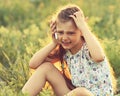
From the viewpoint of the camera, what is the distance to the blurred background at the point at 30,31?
632 cm

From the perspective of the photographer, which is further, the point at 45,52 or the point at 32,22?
the point at 32,22

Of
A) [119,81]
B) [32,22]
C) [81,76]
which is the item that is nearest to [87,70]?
[81,76]

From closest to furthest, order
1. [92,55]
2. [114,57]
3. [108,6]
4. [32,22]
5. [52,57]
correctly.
A: [92,55], [52,57], [114,57], [32,22], [108,6]

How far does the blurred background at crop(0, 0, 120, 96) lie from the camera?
6324 millimetres

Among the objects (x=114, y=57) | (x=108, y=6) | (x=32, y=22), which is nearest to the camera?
(x=114, y=57)

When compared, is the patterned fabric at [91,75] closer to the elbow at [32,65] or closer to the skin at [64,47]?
the skin at [64,47]

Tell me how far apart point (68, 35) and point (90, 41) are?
220mm

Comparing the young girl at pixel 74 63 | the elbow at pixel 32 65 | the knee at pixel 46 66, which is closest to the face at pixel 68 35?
the young girl at pixel 74 63

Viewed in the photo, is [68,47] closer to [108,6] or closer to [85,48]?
[85,48]

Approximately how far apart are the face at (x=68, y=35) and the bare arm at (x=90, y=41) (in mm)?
74

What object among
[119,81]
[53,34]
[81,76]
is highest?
[53,34]

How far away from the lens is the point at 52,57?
19.7 feet

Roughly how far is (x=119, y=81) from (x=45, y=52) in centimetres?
101

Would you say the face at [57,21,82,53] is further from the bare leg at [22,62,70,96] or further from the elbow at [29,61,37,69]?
the elbow at [29,61,37,69]
